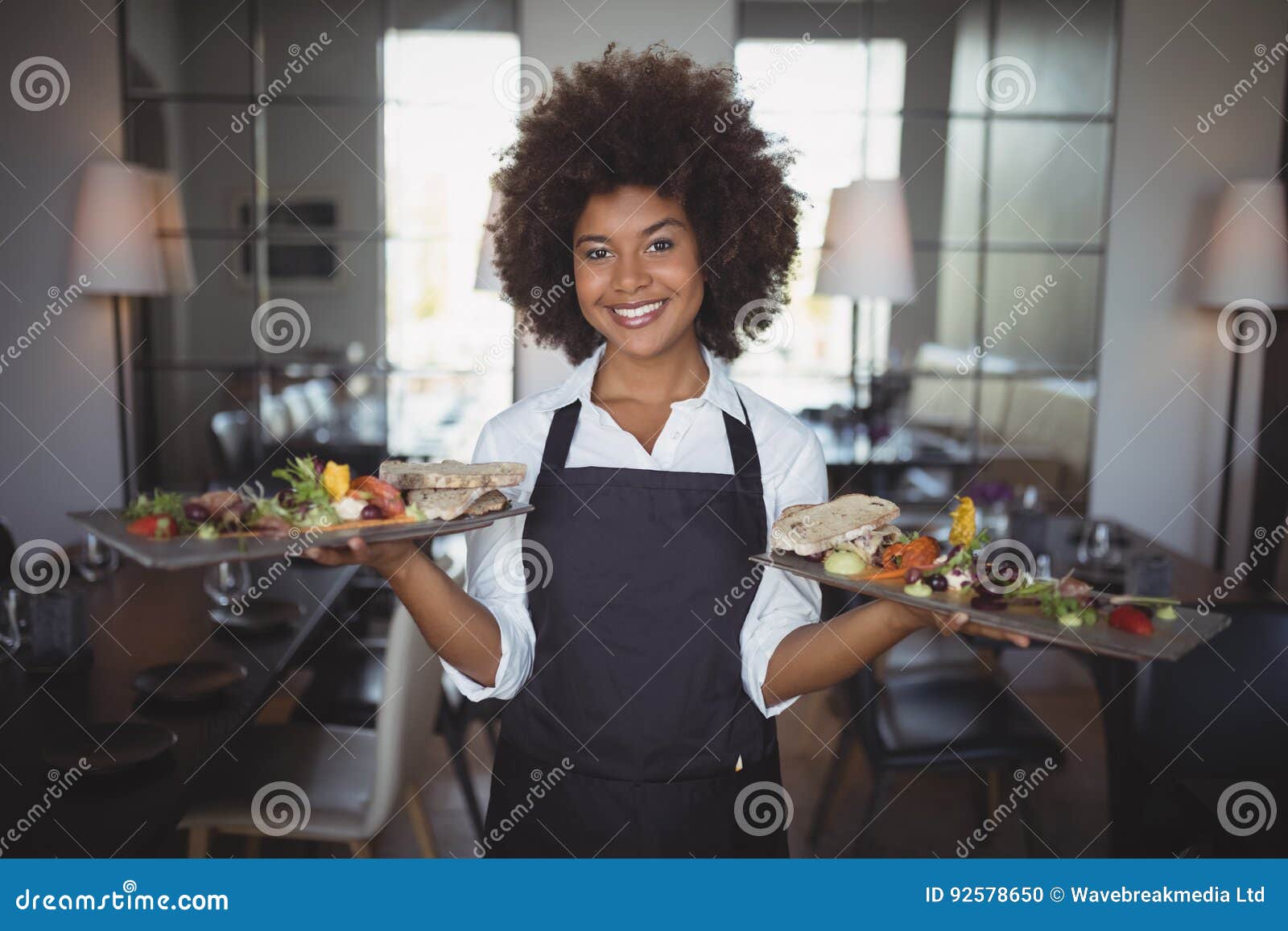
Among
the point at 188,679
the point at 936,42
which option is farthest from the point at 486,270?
the point at 936,42

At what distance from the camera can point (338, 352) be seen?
14.3 ft

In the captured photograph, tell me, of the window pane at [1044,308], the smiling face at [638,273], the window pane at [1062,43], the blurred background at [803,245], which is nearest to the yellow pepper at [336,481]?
the smiling face at [638,273]

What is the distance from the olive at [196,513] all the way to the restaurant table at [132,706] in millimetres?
450

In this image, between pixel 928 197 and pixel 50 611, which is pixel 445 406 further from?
pixel 50 611

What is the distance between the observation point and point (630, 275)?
146cm

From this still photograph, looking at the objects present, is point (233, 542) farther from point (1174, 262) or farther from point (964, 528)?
point (1174, 262)

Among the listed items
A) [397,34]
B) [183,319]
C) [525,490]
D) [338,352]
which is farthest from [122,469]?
[525,490]

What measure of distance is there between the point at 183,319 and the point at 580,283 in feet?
10.5

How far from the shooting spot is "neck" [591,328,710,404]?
1.60 metres

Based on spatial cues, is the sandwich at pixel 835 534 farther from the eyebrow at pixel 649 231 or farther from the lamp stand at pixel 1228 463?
the lamp stand at pixel 1228 463

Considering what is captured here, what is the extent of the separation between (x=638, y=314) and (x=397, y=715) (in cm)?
107

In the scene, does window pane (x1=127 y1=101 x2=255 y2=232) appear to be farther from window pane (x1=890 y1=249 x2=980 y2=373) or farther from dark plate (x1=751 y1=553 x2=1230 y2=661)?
dark plate (x1=751 y1=553 x2=1230 y2=661)

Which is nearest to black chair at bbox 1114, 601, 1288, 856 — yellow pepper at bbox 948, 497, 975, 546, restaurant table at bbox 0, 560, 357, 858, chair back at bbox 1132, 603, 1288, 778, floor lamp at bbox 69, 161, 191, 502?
chair back at bbox 1132, 603, 1288, 778

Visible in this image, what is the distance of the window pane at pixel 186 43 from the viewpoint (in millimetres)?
3982
